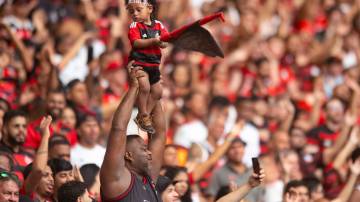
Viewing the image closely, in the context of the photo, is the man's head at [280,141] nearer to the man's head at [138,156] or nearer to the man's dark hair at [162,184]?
the man's dark hair at [162,184]

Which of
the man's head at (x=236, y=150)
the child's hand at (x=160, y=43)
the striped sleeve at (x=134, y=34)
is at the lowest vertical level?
the man's head at (x=236, y=150)

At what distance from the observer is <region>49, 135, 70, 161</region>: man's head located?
32.5 feet

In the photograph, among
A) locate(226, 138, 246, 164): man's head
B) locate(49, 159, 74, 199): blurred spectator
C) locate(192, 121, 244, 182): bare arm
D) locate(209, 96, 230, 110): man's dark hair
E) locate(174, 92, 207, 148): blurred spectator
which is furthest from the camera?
locate(209, 96, 230, 110): man's dark hair

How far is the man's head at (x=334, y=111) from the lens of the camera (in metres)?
14.2

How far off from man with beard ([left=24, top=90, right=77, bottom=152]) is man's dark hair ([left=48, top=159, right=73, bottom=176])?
3.91ft

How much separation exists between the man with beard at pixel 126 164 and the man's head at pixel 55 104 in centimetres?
368

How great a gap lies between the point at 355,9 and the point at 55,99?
7.69 m

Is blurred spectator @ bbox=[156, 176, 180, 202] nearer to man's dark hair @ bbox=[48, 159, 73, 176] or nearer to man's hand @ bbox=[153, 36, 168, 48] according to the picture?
man's dark hair @ bbox=[48, 159, 73, 176]

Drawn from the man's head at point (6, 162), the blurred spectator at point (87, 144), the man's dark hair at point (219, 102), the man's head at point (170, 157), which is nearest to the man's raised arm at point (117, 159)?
the man's head at point (6, 162)

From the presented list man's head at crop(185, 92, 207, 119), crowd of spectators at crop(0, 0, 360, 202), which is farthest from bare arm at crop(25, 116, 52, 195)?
man's head at crop(185, 92, 207, 119)

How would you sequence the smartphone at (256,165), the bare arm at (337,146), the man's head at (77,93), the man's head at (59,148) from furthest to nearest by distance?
the bare arm at (337,146), the man's head at (77,93), the man's head at (59,148), the smartphone at (256,165)

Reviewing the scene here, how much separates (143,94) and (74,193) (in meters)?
1.11

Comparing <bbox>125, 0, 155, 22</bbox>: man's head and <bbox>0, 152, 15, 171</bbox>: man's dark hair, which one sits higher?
<bbox>125, 0, 155, 22</bbox>: man's head

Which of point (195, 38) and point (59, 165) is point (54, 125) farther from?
point (195, 38)
